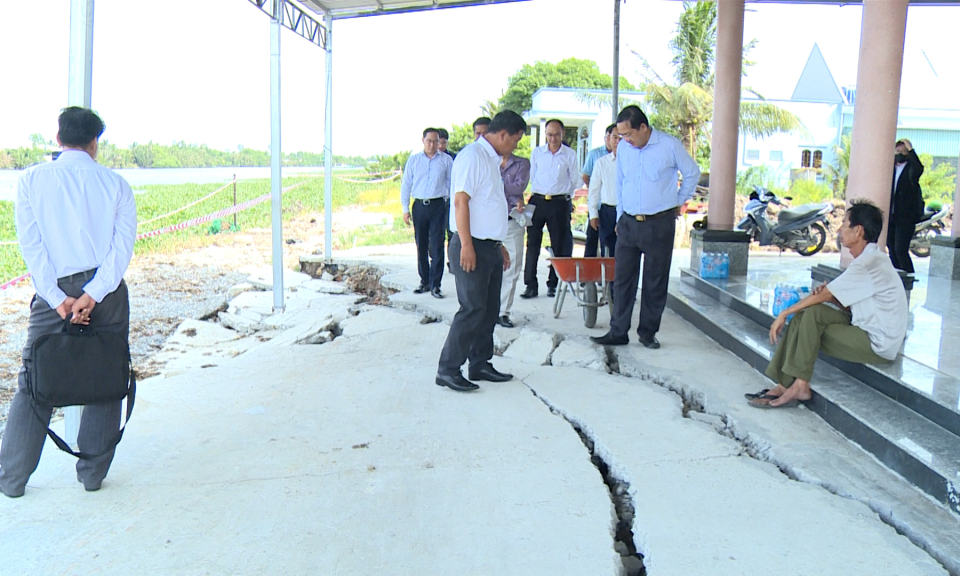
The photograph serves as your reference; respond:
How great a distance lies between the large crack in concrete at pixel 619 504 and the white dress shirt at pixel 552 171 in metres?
3.29

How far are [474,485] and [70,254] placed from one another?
1.83 m

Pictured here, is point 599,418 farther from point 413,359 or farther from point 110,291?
point 110,291

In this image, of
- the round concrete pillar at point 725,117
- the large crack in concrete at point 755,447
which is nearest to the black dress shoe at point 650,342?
the large crack in concrete at point 755,447

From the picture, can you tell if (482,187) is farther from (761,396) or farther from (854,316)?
(854,316)

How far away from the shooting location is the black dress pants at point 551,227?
23.0 ft

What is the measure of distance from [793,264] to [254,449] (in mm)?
7152

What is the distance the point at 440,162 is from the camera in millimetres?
7590

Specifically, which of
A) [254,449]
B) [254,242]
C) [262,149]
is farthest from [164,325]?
[262,149]

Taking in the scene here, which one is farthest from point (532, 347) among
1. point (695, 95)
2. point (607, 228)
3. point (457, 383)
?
point (695, 95)

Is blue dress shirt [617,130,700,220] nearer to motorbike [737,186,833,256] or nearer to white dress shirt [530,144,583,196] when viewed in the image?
white dress shirt [530,144,583,196]

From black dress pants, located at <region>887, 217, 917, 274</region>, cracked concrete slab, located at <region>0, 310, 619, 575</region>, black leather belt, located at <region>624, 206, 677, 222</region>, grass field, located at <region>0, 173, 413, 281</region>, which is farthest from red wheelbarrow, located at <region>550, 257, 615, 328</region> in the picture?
grass field, located at <region>0, 173, 413, 281</region>

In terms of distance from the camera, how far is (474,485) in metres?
3.11

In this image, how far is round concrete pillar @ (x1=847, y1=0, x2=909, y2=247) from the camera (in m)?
5.30

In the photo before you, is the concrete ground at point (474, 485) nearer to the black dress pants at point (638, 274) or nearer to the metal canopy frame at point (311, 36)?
the black dress pants at point (638, 274)
